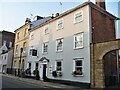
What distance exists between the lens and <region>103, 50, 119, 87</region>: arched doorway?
19875 millimetres

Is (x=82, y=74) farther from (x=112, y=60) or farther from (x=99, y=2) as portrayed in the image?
(x=99, y=2)

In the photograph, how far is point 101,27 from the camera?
21250 millimetres

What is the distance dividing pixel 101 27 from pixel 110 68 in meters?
4.87

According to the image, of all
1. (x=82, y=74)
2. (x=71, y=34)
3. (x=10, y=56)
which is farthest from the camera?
(x=10, y=56)

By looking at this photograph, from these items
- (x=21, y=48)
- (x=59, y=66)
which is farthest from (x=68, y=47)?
(x=21, y=48)

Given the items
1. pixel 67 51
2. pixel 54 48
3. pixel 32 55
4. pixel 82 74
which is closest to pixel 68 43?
pixel 67 51

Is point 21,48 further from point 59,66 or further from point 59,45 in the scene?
point 59,66

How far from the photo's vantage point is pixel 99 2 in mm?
22453

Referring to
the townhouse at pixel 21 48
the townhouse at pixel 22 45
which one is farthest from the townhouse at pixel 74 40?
the townhouse at pixel 21 48

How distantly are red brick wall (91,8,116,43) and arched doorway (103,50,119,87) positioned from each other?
2.10 m

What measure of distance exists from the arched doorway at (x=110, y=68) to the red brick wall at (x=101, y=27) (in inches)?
82.7

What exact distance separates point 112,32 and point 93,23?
4.63 meters

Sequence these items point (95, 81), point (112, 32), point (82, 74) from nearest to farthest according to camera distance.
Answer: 1. point (95, 81)
2. point (82, 74)
3. point (112, 32)

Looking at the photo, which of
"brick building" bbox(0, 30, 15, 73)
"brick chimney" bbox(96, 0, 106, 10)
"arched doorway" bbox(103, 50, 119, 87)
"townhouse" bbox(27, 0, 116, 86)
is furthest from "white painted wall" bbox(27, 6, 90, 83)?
"brick building" bbox(0, 30, 15, 73)
